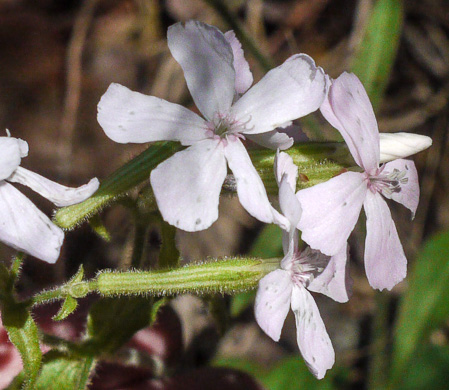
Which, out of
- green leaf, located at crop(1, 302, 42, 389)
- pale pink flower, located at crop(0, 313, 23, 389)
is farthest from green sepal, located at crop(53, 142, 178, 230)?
pale pink flower, located at crop(0, 313, 23, 389)

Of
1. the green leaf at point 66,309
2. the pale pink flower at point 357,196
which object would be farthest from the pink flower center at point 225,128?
the green leaf at point 66,309

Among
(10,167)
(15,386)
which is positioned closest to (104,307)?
(15,386)

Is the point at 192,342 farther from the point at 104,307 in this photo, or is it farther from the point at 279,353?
the point at 104,307

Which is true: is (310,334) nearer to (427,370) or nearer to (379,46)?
(427,370)

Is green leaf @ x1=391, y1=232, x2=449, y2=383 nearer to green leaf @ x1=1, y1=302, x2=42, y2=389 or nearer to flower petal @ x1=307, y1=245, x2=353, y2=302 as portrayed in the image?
flower petal @ x1=307, y1=245, x2=353, y2=302

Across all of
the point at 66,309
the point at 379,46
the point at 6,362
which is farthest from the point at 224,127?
the point at 379,46

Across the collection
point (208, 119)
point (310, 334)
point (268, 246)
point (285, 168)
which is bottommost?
point (310, 334)
